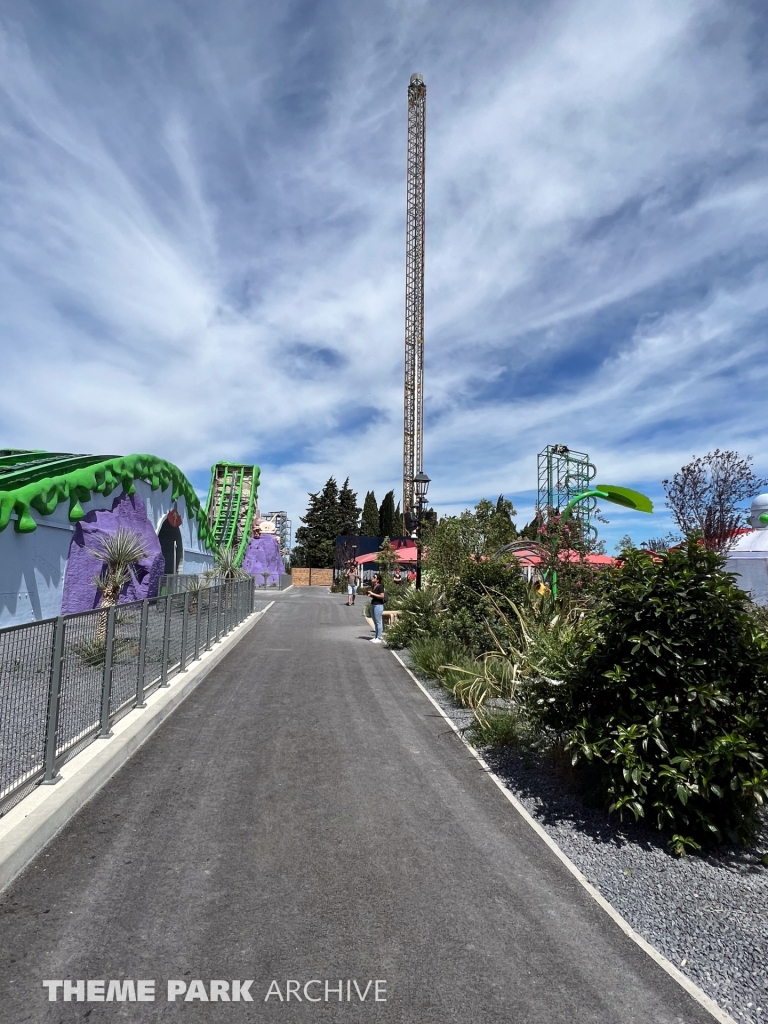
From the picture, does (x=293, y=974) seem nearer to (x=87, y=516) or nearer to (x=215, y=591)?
(x=215, y=591)

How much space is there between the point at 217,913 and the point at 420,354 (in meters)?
73.2

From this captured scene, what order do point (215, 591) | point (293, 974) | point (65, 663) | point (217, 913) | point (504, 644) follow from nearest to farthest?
point (293, 974) < point (217, 913) < point (65, 663) < point (504, 644) < point (215, 591)

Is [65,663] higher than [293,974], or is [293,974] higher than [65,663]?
[65,663]

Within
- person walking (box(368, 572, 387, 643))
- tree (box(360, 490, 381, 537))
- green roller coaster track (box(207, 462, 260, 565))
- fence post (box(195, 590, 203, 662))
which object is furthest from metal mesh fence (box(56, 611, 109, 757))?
tree (box(360, 490, 381, 537))

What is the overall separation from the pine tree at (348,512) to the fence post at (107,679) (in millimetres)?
66863

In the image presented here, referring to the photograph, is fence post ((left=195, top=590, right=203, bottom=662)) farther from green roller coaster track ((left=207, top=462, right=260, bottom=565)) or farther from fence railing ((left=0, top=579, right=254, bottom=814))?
green roller coaster track ((left=207, top=462, right=260, bottom=565))

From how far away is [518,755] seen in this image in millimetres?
6102

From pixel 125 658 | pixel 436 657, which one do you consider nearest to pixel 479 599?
pixel 436 657

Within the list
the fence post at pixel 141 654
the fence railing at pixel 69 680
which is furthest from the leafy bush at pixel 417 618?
the fence post at pixel 141 654

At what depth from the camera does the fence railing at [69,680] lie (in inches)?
159

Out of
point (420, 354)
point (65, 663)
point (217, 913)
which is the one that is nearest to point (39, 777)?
point (65, 663)

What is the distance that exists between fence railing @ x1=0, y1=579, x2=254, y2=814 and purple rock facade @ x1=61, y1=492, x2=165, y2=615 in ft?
20.9

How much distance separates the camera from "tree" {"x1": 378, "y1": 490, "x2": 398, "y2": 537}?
248ft

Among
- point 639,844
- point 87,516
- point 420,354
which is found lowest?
point 639,844
